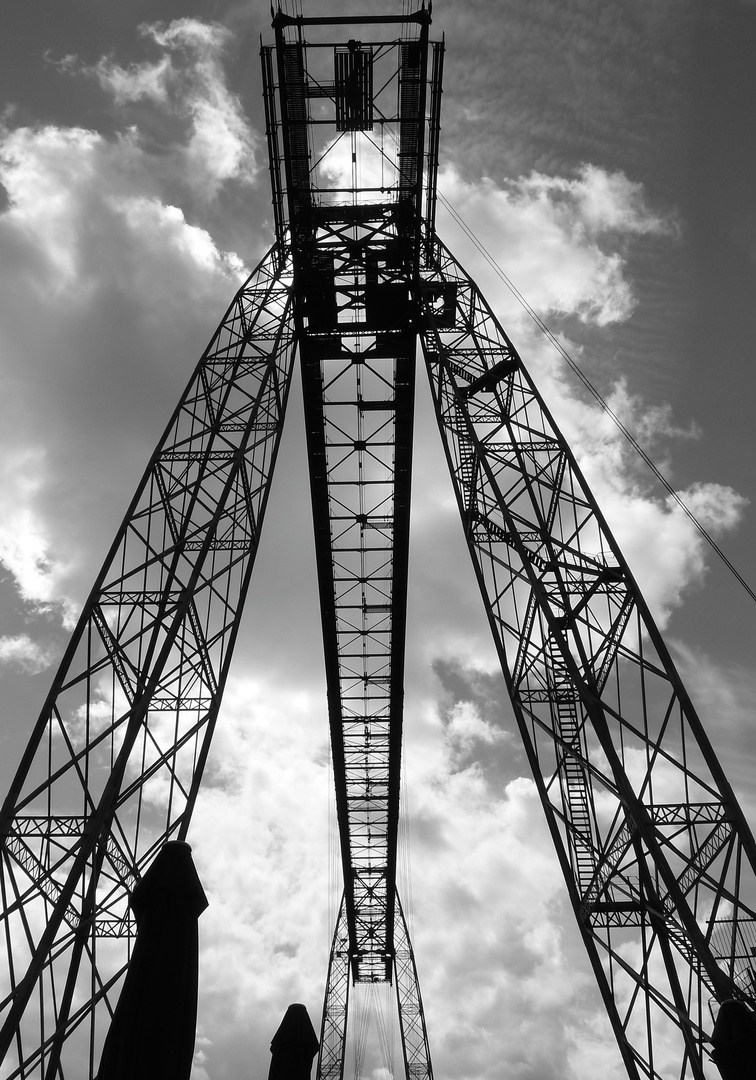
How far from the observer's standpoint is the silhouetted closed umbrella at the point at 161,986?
Answer: 5758 millimetres

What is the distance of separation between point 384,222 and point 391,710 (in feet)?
49.9

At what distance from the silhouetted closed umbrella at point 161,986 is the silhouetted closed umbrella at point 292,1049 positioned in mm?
3315

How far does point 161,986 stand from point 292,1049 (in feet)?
12.5

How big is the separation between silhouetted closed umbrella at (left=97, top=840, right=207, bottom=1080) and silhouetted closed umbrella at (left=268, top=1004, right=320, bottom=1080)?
3315 millimetres

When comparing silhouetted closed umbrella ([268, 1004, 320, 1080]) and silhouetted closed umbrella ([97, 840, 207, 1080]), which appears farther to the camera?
silhouetted closed umbrella ([268, 1004, 320, 1080])

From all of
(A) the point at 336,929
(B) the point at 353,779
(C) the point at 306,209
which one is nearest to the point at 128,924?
(C) the point at 306,209

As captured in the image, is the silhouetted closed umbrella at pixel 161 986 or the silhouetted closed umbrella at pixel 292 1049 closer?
the silhouetted closed umbrella at pixel 161 986

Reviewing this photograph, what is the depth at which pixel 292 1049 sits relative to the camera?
8914mm

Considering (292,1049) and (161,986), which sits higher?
(292,1049)

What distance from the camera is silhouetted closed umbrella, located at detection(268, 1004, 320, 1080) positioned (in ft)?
29.1

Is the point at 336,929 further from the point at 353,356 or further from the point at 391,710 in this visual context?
the point at 353,356

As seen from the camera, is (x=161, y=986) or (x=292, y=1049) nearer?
(x=161, y=986)

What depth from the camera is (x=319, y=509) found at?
21.8m

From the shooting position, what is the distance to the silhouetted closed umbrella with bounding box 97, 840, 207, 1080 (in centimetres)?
576
